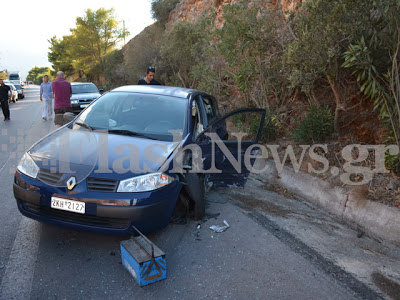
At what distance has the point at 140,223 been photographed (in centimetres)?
330

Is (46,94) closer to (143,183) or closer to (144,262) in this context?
(143,183)

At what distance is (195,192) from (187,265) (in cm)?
97

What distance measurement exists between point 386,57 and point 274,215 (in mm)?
2953

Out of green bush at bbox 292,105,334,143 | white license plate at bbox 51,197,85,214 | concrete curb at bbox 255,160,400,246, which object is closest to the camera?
white license plate at bbox 51,197,85,214

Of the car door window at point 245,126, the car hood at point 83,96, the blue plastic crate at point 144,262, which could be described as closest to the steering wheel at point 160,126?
the blue plastic crate at point 144,262

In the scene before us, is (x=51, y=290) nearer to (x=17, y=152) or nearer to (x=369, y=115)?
(x=17, y=152)

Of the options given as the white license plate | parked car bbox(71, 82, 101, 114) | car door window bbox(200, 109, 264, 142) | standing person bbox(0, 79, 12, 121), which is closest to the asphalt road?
the white license plate

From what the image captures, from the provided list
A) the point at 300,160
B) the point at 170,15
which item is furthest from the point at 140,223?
the point at 170,15

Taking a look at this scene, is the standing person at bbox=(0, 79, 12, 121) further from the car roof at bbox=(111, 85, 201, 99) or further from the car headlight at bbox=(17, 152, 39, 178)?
the car headlight at bbox=(17, 152, 39, 178)

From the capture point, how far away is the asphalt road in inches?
112

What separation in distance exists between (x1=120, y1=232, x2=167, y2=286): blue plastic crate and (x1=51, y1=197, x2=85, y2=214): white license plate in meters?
0.54

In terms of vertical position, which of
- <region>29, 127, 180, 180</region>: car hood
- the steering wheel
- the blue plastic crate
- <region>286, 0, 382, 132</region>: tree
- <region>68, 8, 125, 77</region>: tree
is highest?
<region>68, 8, 125, 77</region>: tree

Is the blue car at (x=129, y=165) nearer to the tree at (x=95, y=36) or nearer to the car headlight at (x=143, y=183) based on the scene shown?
the car headlight at (x=143, y=183)

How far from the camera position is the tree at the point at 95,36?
43.2 metres
